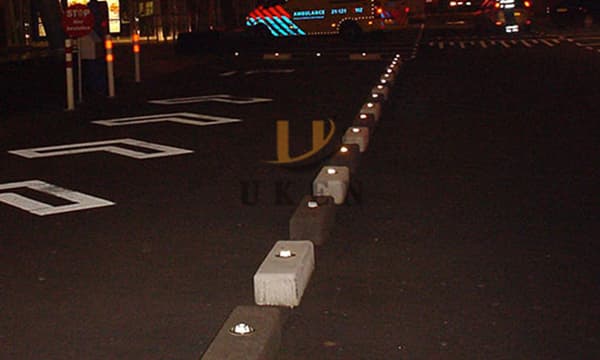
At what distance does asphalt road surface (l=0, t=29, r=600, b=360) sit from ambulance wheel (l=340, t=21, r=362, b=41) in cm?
2149

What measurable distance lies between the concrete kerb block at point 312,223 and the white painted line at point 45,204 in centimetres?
208

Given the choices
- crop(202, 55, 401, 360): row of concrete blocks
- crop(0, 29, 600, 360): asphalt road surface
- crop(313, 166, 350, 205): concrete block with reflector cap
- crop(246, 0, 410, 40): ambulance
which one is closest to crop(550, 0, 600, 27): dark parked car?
crop(246, 0, 410, 40): ambulance

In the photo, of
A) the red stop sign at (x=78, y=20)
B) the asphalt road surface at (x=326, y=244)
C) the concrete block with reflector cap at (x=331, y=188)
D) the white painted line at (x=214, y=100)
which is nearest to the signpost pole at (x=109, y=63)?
the red stop sign at (x=78, y=20)

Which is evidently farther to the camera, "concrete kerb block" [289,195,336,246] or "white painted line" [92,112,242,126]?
"white painted line" [92,112,242,126]

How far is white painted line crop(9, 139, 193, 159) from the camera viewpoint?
10.4 metres

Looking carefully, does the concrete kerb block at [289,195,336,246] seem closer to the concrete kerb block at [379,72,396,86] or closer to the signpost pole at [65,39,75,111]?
the signpost pole at [65,39,75,111]

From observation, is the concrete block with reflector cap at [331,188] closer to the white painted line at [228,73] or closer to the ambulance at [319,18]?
the white painted line at [228,73]

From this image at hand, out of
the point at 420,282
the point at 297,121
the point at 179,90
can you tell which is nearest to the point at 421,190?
the point at 420,282

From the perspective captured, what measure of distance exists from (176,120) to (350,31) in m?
23.5

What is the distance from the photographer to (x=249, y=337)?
4227 millimetres

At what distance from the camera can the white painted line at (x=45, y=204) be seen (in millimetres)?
7648

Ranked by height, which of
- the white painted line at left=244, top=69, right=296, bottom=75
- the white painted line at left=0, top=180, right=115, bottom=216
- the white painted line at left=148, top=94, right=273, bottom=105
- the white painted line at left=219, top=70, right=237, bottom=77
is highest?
the white painted line at left=0, top=180, right=115, bottom=216

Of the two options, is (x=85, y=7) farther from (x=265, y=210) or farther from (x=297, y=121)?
(x=265, y=210)

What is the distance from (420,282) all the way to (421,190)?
2.77 meters
